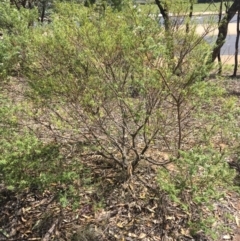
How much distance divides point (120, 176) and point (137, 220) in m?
0.55

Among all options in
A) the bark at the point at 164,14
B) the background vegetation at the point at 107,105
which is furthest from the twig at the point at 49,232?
the bark at the point at 164,14

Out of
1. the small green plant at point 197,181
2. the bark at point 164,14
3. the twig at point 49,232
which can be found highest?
the bark at point 164,14

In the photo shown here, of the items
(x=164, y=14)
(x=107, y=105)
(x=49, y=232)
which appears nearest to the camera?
(x=164, y=14)

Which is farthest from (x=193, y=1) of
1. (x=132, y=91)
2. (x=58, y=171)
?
(x=58, y=171)

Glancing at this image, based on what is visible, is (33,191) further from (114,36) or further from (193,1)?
(193,1)

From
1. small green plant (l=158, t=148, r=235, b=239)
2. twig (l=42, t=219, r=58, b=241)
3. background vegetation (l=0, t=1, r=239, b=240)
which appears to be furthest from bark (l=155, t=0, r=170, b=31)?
twig (l=42, t=219, r=58, b=241)

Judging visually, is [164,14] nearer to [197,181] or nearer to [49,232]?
[197,181]

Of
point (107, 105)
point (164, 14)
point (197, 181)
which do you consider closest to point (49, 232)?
point (107, 105)

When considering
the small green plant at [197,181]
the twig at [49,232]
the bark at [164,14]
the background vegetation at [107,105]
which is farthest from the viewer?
the twig at [49,232]

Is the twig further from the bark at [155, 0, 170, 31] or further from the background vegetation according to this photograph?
the bark at [155, 0, 170, 31]

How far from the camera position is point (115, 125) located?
3.98 metres

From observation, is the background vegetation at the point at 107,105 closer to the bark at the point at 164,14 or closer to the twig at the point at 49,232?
the bark at the point at 164,14

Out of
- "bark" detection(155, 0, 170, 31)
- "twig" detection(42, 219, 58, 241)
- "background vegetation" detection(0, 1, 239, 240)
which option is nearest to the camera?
"background vegetation" detection(0, 1, 239, 240)

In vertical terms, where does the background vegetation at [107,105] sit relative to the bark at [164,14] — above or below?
below
